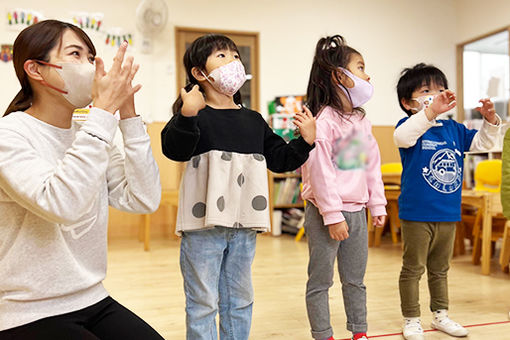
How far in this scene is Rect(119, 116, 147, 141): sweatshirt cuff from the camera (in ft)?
3.95

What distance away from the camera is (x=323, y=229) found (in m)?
1.80

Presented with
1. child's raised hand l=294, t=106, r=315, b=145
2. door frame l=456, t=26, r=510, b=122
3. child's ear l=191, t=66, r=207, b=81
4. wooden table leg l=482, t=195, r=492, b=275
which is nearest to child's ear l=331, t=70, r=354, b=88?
child's raised hand l=294, t=106, r=315, b=145

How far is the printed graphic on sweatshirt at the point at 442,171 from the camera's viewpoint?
202 centimetres

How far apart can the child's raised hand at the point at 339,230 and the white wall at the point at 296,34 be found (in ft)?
12.8

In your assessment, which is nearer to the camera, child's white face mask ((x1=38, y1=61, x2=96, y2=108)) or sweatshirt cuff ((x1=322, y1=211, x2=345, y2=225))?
child's white face mask ((x1=38, y1=61, x2=96, y2=108))

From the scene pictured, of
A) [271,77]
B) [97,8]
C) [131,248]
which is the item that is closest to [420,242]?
[131,248]

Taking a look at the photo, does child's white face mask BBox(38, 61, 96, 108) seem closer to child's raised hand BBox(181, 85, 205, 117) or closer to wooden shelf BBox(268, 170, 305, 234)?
child's raised hand BBox(181, 85, 205, 117)

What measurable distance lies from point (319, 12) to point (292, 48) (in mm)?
576

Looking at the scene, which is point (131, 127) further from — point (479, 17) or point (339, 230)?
point (479, 17)

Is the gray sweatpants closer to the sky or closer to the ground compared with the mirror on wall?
closer to the ground

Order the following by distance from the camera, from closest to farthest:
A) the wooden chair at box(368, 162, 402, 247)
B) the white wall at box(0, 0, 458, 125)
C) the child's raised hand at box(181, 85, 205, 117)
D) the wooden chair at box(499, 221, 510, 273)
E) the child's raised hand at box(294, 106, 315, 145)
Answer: the child's raised hand at box(181, 85, 205, 117) < the child's raised hand at box(294, 106, 315, 145) < the wooden chair at box(499, 221, 510, 273) < the wooden chair at box(368, 162, 402, 247) < the white wall at box(0, 0, 458, 125)

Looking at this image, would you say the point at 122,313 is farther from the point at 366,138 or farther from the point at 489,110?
the point at 489,110

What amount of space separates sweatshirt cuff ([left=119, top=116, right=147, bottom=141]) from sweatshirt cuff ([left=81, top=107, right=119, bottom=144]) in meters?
0.13

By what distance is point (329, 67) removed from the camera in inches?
70.3
